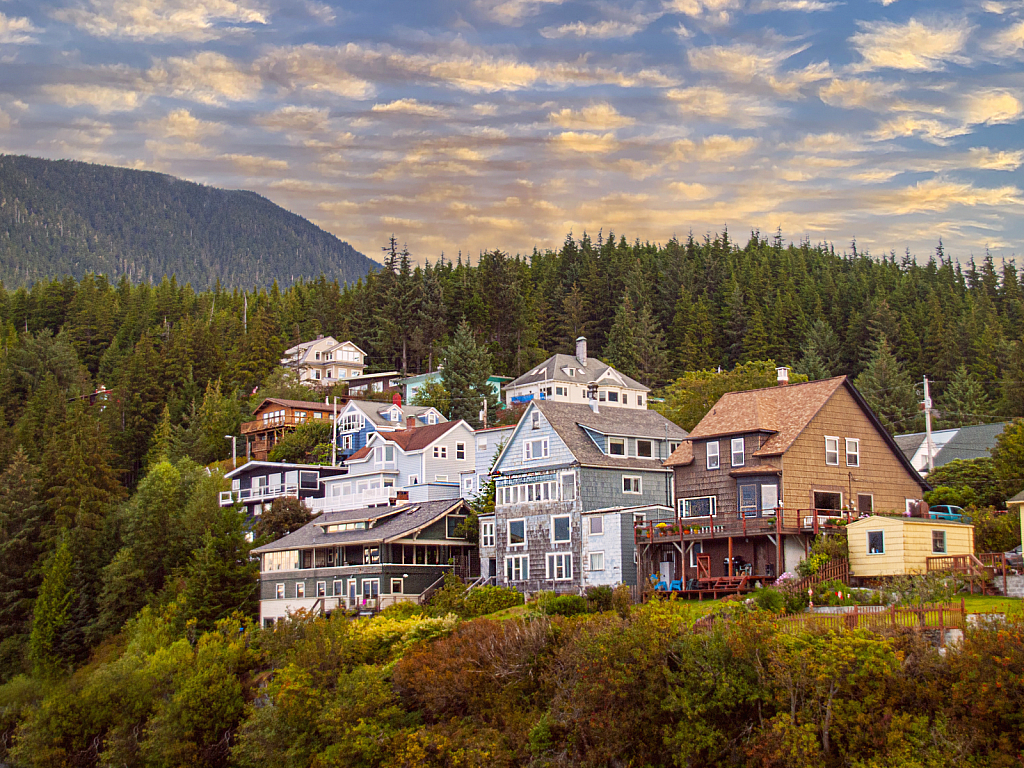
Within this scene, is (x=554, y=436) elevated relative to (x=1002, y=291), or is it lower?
lower

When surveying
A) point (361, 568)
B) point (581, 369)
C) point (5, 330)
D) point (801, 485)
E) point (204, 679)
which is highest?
point (5, 330)

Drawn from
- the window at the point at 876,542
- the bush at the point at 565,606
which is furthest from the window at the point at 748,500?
the bush at the point at 565,606

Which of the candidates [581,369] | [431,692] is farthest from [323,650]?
[581,369]

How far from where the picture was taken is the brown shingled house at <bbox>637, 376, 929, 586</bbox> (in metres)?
53.1

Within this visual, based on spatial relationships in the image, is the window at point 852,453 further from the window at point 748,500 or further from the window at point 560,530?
the window at point 560,530

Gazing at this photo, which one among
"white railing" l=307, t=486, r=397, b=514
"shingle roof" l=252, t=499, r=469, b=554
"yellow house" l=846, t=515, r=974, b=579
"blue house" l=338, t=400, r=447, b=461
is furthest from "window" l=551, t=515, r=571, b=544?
"blue house" l=338, t=400, r=447, b=461

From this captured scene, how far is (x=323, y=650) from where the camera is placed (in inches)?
2028

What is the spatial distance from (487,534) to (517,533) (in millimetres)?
3738

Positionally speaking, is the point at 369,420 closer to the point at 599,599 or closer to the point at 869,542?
the point at 599,599

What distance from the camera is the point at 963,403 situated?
108688 mm

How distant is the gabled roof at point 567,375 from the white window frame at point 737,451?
59.1 meters

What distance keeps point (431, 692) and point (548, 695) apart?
5433 mm

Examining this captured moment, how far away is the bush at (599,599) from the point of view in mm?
49875

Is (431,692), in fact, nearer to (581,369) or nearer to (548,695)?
(548,695)
